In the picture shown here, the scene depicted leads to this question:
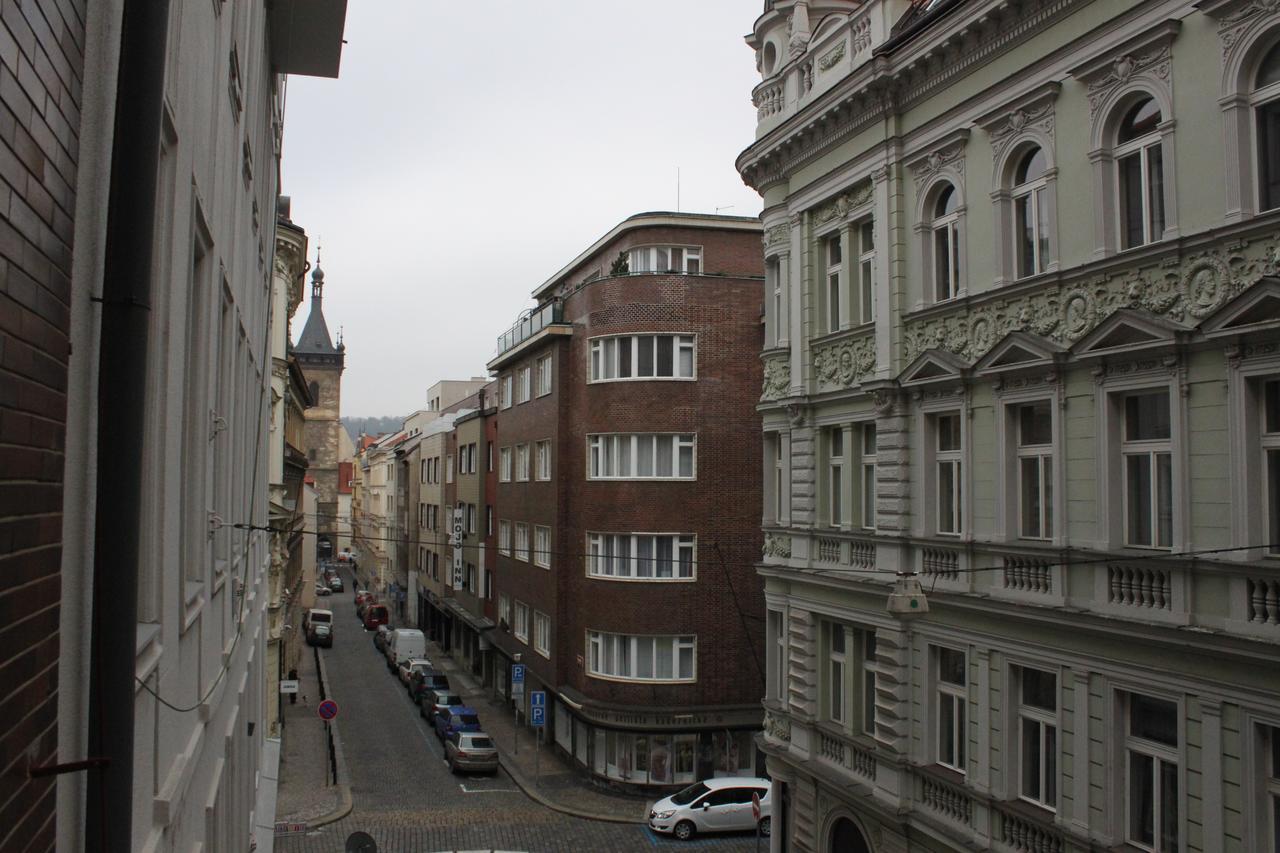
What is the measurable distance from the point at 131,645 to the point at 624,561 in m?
28.5

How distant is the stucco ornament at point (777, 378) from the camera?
→ 20.3m

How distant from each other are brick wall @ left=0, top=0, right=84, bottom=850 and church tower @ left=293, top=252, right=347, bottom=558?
81472 millimetres

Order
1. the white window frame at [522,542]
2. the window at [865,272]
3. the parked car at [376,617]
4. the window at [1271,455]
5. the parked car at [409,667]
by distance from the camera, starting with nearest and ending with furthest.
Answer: the window at [1271,455] < the window at [865,272] < the white window frame at [522,542] < the parked car at [409,667] < the parked car at [376,617]

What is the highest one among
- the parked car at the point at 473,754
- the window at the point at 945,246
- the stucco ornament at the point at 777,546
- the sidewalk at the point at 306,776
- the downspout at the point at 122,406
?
the window at the point at 945,246

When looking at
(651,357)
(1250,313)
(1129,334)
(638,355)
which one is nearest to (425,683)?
(638,355)

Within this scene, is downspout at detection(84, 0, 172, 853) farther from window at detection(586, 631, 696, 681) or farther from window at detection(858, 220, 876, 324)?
window at detection(586, 631, 696, 681)

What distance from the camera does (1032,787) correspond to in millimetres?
14055

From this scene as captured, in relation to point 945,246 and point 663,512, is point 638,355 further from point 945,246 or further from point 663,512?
point 945,246

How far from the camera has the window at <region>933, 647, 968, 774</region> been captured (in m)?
15.4

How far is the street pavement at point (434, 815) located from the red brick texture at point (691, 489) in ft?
13.5

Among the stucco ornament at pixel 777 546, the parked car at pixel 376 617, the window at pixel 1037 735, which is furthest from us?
the parked car at pixel 376 617

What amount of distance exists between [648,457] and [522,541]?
9.30 metres

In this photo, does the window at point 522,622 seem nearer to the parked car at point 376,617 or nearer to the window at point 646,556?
the window at point 646,556

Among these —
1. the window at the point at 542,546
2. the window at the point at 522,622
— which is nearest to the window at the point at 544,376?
the window at the point at 542,546
